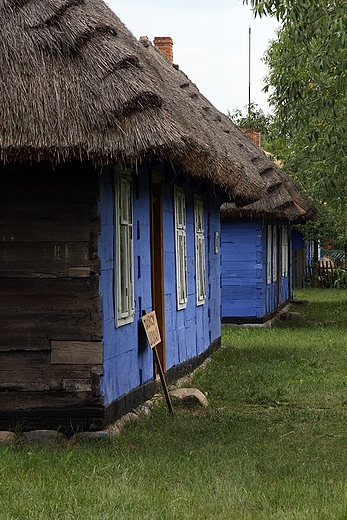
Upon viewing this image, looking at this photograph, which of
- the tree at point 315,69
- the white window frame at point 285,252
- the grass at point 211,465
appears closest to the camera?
the grass at point 211,465

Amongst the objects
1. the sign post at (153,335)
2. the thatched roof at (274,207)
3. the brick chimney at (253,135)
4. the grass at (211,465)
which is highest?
the brick chimney at (253,135)

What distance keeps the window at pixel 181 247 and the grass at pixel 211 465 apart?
1.30 metres

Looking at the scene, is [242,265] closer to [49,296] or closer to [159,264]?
[159,264]

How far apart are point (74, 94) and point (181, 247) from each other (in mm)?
5212

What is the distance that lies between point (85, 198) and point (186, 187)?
209 inches

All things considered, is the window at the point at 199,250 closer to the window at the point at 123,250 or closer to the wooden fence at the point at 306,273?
the window at the point at 123,250

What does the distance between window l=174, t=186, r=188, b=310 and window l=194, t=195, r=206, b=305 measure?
3.58ft

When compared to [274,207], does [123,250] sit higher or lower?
lower

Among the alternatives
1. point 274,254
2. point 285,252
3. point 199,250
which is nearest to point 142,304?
point 199,250

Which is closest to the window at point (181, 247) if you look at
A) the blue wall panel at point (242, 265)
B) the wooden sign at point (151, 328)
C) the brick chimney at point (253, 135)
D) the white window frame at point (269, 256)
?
the wooden sign at point (151, 328)

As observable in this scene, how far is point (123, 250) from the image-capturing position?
32.0 feet

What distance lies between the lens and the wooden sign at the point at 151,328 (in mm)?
9853

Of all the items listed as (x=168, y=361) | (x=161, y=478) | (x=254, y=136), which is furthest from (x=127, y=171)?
(x=254, y=136)

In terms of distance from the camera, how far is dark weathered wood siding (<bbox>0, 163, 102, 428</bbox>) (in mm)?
8578
